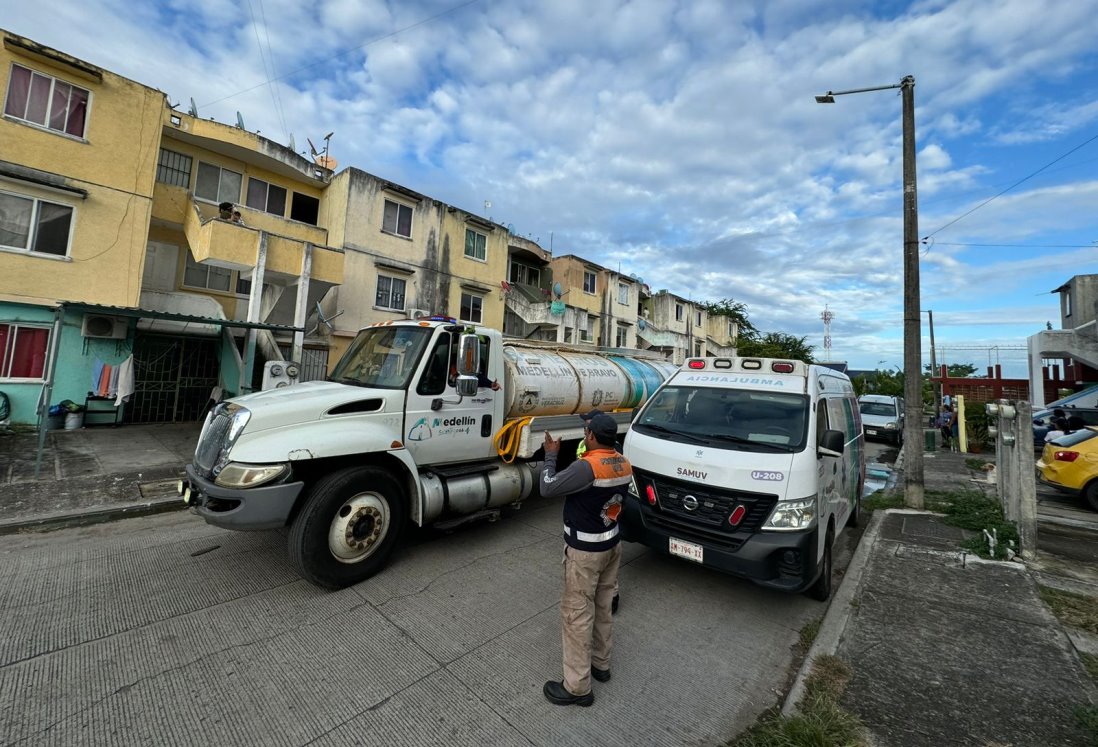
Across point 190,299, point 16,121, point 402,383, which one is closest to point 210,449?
point 402,383

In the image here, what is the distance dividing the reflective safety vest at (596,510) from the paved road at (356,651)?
1.00 meters

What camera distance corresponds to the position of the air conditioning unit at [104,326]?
10.6m

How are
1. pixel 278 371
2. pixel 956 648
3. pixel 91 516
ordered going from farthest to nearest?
1. pixel 278 371
2. pixel 91 516
3. pixel 956 648

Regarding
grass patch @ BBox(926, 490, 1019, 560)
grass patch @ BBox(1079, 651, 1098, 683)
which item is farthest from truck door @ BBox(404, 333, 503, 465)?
grass patch @ BBox(926, 490, 1019, 560)

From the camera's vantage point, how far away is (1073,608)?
13.1 feet

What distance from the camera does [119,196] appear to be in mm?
10906

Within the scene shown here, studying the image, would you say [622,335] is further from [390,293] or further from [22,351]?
[22,351]

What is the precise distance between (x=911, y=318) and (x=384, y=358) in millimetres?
8729

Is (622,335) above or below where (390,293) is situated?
above

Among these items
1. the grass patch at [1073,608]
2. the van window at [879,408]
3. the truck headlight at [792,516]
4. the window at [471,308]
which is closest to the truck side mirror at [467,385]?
the truck headlight at [792,516]

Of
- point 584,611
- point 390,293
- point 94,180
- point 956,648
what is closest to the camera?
point 584,611

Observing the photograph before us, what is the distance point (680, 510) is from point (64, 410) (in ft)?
45.2

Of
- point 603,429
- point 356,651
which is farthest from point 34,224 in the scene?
point 603,429

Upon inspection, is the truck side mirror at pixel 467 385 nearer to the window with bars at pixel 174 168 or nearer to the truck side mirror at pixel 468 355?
the truck side mirror at pixel 468 355
